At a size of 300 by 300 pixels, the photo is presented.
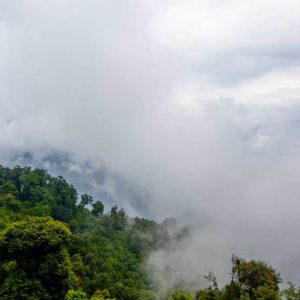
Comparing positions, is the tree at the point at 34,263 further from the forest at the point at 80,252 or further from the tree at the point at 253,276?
the tree at the point at 253,276

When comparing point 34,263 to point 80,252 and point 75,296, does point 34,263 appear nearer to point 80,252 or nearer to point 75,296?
point 75,296

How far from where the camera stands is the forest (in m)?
42.7

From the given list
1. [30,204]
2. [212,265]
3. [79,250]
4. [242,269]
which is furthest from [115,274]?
[212,265]

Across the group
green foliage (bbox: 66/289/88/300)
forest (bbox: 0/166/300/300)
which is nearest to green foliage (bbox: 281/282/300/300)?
forest (bbox: 0/166/300/300)

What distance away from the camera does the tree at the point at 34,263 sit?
4209 cm

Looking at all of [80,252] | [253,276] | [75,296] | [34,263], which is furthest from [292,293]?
[80,252]

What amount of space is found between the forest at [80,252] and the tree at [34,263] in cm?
9

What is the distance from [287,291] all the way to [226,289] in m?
8.95

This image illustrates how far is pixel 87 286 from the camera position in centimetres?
7356

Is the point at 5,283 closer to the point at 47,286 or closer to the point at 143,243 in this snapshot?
the point at 47,286

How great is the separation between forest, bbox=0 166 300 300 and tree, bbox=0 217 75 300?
9 cm

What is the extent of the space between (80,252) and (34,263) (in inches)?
1648

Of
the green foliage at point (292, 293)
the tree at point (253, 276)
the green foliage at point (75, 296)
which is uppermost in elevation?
the tree at point (253, 276)

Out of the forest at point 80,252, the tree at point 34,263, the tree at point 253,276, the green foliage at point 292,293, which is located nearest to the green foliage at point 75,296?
the forest at point 80,252
